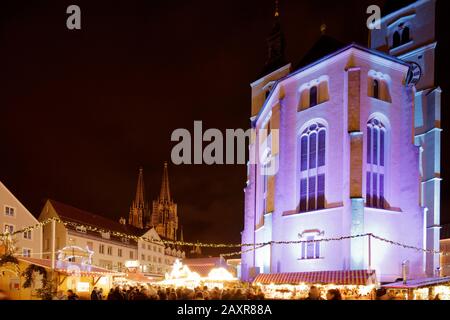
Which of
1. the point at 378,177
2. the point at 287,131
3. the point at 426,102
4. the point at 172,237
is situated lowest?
the point at 172,237

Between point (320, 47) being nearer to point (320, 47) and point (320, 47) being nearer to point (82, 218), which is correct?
point (320, 47)

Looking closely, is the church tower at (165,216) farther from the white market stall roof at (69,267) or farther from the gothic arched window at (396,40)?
the white market stall roof at (69,267)

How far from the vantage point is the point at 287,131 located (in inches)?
1309

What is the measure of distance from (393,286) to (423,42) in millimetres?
26532

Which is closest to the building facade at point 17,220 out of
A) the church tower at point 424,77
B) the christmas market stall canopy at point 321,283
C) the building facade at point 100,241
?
the building facade at point 100,241

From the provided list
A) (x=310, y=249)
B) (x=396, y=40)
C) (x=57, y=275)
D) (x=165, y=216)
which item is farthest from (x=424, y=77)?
(x=165, y=216)

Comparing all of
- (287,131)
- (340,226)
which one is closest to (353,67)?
(287,131)

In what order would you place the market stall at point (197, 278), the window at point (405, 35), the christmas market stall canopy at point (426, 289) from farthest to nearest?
the window at point (405, 35), the market stall at point (197, 278), the christmas market stall canopy at point (426, 289)

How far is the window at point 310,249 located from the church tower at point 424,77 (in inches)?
364

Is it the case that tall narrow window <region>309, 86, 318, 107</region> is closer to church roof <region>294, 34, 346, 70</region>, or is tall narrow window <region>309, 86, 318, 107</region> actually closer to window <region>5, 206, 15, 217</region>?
church roof <region>294, 34, 346, 70</region>

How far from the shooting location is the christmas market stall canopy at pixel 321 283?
24.2 m

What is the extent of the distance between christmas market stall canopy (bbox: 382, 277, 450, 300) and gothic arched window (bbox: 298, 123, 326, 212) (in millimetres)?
9246

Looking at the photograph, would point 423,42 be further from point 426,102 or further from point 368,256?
point 368,256
